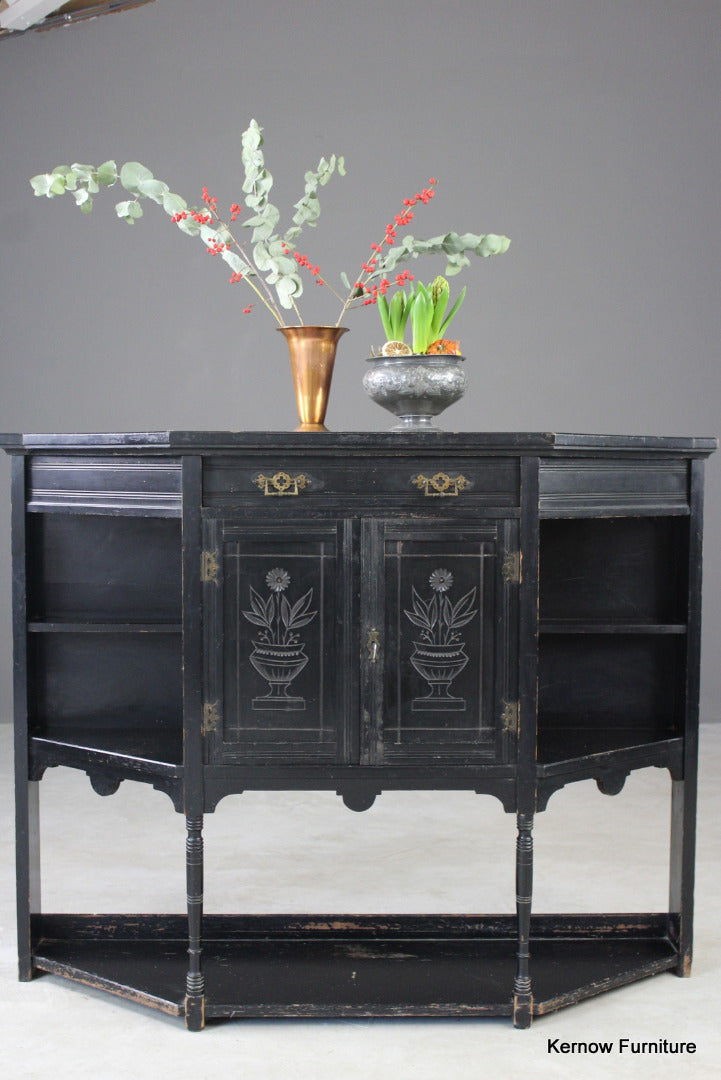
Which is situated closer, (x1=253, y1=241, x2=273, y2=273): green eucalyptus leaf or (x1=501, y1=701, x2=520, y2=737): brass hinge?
(x1=501, y1=701, x2=520, y2=737): brass hinge

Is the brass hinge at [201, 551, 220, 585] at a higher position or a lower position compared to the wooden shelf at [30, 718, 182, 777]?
higher

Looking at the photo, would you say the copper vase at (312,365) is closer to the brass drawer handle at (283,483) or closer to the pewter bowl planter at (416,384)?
the pewter bowl planter at (416,384)

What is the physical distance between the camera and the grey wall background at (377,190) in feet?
19.0

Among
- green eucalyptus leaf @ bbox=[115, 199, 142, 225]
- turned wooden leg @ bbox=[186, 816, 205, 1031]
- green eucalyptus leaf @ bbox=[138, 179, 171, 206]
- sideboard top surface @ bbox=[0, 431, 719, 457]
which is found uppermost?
green eucalyptus leaf @ bbox=[138, 179, 171, 206]

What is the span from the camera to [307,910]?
344 cm

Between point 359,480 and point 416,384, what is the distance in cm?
36

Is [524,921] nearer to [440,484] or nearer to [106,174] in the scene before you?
[440,484]

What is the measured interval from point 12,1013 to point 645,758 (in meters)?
1.63

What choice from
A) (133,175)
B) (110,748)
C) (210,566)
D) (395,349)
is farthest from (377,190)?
(110,748)

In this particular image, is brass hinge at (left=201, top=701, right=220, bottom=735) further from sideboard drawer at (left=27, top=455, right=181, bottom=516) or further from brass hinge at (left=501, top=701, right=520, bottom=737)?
brass hinge at (left=501, top=701, right=520, bottom=737)

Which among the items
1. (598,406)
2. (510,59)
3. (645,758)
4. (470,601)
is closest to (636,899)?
(645,758)

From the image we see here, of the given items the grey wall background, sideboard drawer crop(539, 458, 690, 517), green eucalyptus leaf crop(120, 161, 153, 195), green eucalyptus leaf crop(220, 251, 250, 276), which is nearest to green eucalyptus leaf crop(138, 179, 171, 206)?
green eucalyptus leaf crop(120, 161, 153, 195)

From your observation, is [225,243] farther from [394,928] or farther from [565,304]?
[565,304]

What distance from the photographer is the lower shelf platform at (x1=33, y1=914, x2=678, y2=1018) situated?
2.79 m
